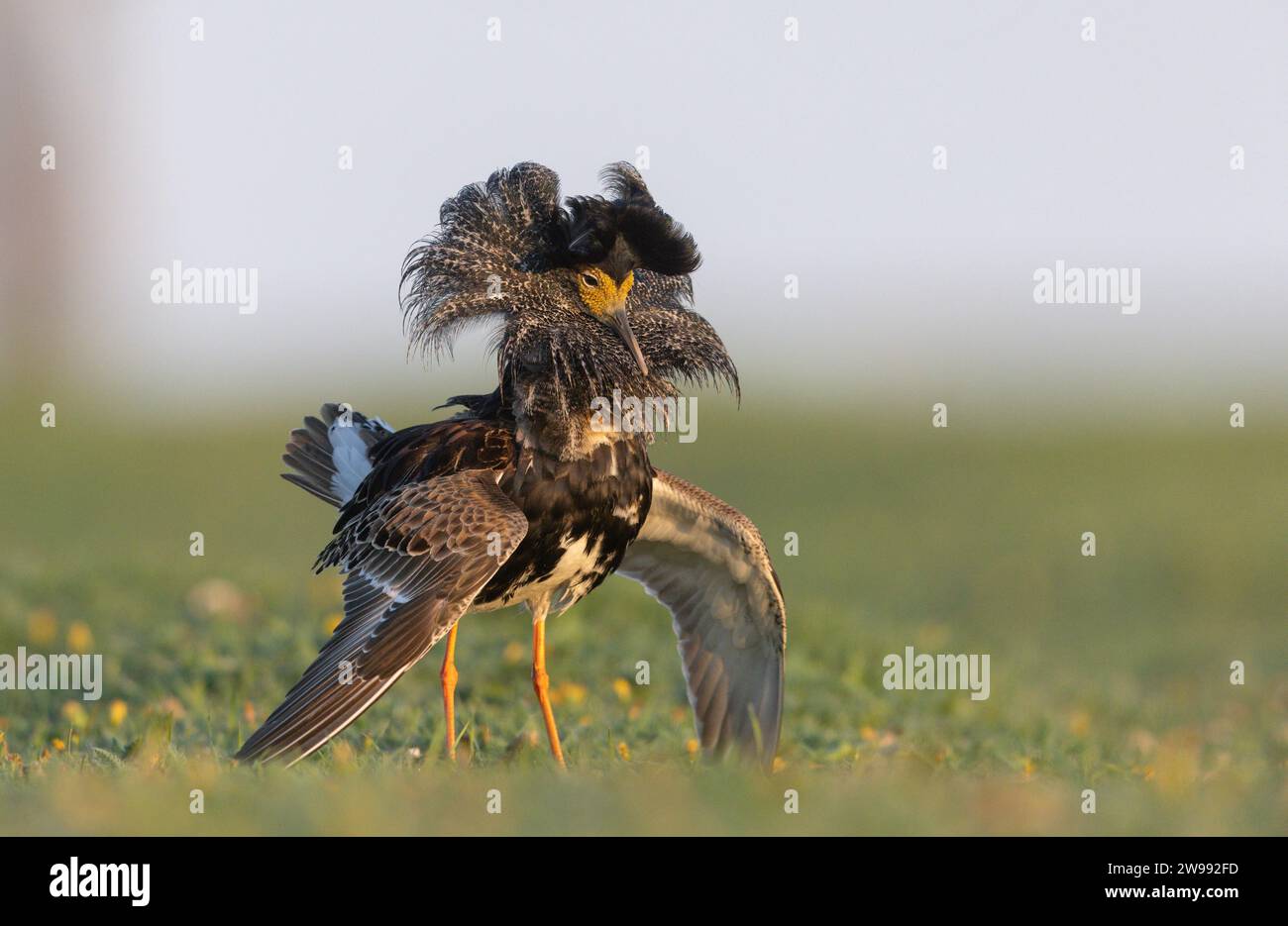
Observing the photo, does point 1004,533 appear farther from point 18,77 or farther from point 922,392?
point 18,77

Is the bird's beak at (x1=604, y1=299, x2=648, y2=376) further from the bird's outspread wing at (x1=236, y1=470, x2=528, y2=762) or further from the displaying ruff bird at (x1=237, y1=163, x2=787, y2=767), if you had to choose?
the bird's outspread wing at (x1=236, y1=470, x2=528, y2=762)

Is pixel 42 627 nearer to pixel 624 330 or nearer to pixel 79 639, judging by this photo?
pixel 79 639

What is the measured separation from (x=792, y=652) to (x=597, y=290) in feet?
13.6

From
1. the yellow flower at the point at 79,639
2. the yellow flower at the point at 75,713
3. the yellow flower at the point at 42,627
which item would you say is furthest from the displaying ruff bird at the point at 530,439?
the yellow flower at the point at 42,627

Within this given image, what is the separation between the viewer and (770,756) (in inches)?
321

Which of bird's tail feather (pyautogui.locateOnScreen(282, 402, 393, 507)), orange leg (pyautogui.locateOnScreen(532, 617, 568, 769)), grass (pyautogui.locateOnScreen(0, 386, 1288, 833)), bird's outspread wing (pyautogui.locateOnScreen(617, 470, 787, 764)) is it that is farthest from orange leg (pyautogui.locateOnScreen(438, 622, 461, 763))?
bird's tail feather (pyautogui.locateOnScreen(282, 402, 393, 507))

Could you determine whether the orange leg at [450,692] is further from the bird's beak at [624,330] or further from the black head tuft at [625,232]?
the black head tuft at [625,232]

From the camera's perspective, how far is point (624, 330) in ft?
24.7

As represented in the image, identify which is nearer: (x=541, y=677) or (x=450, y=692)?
(x=450, y=692)

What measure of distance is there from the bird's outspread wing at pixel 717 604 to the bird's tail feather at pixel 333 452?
5.42 ft

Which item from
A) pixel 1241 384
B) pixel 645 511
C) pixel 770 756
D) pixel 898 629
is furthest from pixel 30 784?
pixel 1241 384

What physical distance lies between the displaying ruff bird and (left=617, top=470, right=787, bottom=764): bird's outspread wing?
4cm

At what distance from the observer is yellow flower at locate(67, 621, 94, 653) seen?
10.2 m

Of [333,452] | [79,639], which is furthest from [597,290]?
[79,639]
